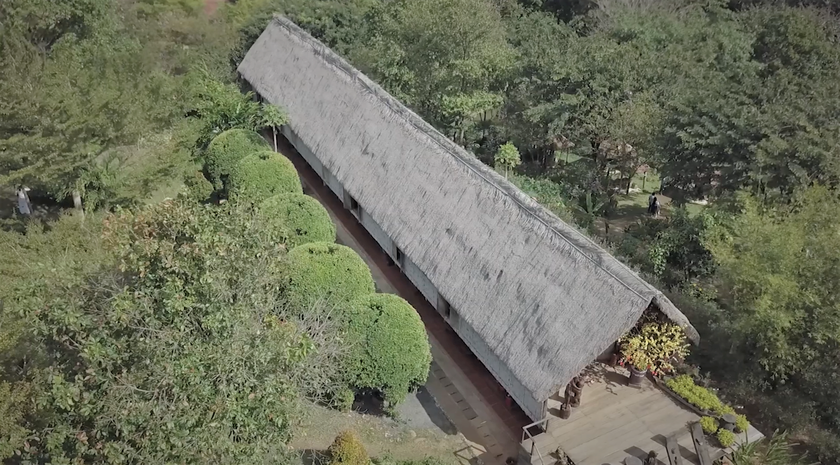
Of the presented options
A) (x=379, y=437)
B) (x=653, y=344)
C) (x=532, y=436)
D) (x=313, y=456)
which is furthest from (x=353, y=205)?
(x=653, y=344)

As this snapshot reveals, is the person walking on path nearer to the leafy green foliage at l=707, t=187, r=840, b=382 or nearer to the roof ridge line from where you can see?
the roof ridge line

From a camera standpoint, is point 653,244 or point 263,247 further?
point 653,244

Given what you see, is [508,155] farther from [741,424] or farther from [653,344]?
[741,424]

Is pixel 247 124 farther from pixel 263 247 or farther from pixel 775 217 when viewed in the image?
pixel 775 217

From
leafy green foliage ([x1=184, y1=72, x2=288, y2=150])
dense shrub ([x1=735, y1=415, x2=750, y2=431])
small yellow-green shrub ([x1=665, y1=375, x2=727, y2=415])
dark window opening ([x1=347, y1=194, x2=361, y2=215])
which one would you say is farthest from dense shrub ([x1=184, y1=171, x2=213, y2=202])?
dense shrub ([x1=735, y1=415, x2=750, y2=431])

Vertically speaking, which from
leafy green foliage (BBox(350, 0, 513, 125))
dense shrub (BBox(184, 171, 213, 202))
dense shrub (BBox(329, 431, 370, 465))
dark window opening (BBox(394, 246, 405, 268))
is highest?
leafy green foliage (BBox(350, 0, 513, 125))

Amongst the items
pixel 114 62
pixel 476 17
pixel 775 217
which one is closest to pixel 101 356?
pixel 775 217
